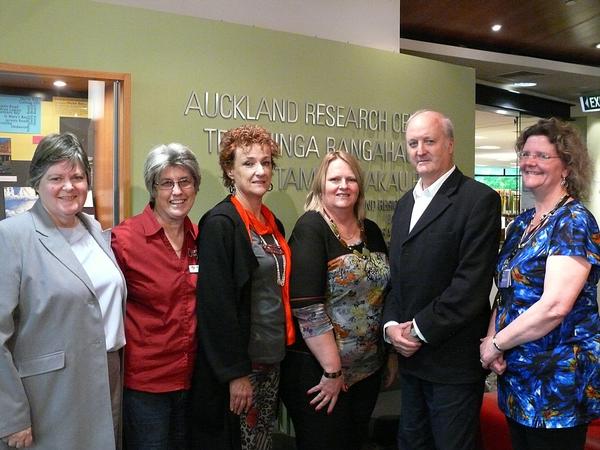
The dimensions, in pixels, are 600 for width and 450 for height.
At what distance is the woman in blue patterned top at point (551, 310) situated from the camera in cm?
208

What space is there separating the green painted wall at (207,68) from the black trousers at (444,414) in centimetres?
144

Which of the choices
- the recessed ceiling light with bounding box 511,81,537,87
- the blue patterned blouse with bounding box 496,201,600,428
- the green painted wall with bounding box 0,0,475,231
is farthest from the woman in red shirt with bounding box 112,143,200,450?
the recessed ceiling light with bounding box 511,81,537,87

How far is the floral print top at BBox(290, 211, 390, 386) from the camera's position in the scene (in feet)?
8.09

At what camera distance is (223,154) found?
8.38ft

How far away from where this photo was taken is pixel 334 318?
2.54 m

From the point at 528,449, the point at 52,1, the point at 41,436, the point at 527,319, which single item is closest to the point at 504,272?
the point at 527,319

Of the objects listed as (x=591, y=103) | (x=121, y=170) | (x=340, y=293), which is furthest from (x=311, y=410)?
(x=591, y=103)

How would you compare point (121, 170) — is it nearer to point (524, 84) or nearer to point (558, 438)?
point (558, 438)

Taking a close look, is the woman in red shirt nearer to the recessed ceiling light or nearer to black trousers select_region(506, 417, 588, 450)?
black trousers select_region(506, 417, 588, 450)

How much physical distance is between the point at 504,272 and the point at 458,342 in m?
0.33

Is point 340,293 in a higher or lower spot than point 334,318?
higher

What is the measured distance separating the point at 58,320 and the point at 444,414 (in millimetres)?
1497

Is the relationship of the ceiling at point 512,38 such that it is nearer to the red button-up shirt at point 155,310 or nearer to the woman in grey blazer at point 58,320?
the red button-up shirt at point 155,310

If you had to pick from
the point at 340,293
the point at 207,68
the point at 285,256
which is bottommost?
the point at 340,293
